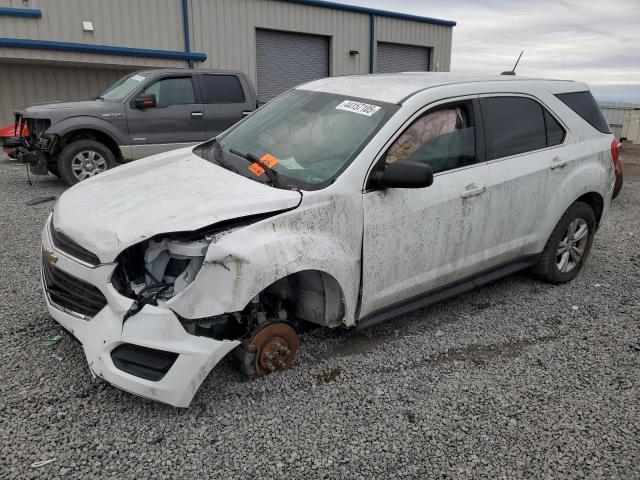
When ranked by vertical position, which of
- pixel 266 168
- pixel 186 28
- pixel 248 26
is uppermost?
pixel 248 26

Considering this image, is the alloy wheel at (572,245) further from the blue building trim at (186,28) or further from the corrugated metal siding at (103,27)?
the blue building trim at (186,28)

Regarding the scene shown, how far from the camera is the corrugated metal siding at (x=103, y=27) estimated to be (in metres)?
14.1

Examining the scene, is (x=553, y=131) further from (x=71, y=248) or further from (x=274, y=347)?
(x=71, y=248)

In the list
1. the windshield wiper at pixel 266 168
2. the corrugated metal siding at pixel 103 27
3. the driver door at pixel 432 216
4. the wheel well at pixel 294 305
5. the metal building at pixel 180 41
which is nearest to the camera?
the wheel well at pixel 294 305

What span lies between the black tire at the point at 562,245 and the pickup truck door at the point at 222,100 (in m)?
6.41

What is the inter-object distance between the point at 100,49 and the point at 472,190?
13976mm

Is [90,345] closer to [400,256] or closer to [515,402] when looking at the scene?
[400,256]

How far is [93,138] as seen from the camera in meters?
8.83

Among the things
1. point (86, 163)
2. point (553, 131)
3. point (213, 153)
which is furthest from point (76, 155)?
point (553, 131)

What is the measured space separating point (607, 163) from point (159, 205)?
402 centimetres

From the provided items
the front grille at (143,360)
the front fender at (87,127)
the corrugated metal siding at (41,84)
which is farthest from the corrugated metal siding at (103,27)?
the front grille at (143,360)

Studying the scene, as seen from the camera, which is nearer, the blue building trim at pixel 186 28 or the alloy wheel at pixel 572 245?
the alloy wheel at pixel 572 245

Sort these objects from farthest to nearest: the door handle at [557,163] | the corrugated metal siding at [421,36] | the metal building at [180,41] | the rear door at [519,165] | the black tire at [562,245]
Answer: the corrugated metal siding at [421,36] < the metal building at [180,41] < the black tire at [562,245] < the door handle at [557,163] < the rear door at [519,165]

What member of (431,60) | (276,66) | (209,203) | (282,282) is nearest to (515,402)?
(282,282)
